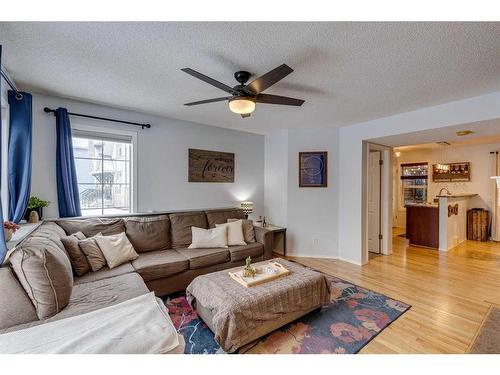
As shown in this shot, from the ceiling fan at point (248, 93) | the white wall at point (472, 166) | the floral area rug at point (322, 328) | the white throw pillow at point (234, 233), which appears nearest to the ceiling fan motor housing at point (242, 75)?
the ceiling fan at point (248, 93)

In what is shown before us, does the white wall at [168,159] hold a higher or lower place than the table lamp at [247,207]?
higher

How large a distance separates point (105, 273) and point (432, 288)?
386 cm

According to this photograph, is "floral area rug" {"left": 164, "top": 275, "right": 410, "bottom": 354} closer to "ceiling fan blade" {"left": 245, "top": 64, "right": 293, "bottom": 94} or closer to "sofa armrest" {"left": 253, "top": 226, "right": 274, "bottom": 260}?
"sofa armrest" {"left": 253, "top": 226, "right": 274, "bottom": 260}

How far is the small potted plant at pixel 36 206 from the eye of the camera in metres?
2.60

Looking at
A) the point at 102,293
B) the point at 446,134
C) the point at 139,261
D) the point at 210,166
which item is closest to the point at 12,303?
the point at 102,293

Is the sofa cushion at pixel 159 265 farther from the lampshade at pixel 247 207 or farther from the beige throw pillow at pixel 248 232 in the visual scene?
the lampshade at pixel 247 207

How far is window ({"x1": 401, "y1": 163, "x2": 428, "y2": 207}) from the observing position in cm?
664

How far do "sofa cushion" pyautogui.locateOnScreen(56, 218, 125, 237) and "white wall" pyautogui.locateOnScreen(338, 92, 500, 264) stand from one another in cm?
352

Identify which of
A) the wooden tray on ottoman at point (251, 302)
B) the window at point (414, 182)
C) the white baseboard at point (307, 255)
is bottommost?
the white baseboard at point (307, 255)

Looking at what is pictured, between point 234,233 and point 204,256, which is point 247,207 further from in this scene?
A: point 204,256

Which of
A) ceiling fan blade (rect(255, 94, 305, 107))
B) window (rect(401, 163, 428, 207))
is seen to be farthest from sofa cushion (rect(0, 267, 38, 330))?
window (rect(401, 163, 428, 207))

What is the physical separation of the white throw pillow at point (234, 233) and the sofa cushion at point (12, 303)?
7.22ft

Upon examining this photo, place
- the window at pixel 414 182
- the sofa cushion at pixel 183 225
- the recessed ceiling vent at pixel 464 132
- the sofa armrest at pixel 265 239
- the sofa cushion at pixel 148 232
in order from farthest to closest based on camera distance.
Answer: the window at pixel 414 182 < the sofa armrest at pixel 265 239 < the sofa cushion at pixel 183 225 < the recessed ceiling vent at pixel 464 132 < the sofa cushion at pixel 148 232

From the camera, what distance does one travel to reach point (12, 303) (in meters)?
1.40
